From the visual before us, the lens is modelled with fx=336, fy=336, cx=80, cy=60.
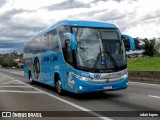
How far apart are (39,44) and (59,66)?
18.3ft

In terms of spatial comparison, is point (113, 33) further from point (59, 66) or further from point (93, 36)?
point (59, 66)

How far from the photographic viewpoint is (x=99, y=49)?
43.1 ft

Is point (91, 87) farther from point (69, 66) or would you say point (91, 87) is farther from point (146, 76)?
point (146, 76)

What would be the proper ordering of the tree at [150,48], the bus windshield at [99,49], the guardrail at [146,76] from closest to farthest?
1. the bus windshield at [99,49]
2. the guardrail at [146,76]
3. the tree at [150,48]

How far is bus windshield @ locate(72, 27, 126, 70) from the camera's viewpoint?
42.4ft

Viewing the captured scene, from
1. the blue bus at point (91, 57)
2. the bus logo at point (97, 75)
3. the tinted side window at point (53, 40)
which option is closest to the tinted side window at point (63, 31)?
the blue bus at point (91, 57)

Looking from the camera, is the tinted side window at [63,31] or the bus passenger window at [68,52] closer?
the bus passenger window at [68,52]

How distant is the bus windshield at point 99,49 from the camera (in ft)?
42.4

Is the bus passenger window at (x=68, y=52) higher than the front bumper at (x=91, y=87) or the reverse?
higher

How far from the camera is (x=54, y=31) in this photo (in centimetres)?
1606

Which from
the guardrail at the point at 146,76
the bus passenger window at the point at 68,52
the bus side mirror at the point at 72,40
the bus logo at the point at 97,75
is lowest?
the guardrail at the point at 146,76

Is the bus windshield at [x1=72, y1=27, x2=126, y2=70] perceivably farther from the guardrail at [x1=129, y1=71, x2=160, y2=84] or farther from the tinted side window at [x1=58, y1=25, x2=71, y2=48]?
the guardrail at [x1=129, y1=71, x2=160, y2=84]

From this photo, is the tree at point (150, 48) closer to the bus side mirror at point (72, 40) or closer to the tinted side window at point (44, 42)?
the tinted side window at point (44, 42)

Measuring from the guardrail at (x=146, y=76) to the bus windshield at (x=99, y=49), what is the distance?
29.2 ft
